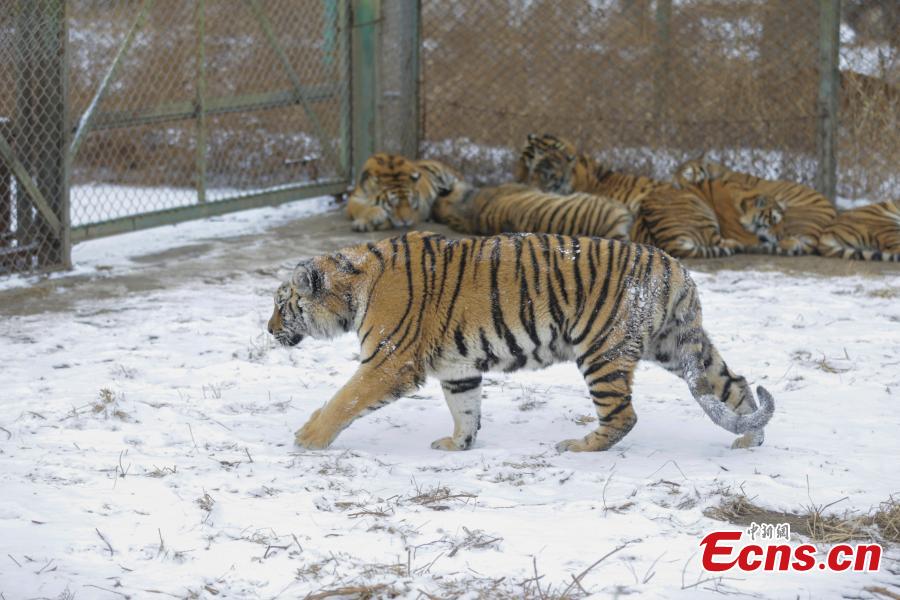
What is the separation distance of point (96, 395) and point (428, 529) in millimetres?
2246

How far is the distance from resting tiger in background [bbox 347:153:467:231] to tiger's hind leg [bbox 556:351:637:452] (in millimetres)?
5093

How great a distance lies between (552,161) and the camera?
32.9ft

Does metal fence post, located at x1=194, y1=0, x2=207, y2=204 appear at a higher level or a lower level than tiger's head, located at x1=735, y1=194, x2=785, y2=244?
higher

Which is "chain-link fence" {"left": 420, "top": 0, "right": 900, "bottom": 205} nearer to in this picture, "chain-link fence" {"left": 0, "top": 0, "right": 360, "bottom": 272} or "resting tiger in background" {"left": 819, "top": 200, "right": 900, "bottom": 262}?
"resting tiger in background" {"left": 819, "top": 200, "right": 900, "bottom": 262}

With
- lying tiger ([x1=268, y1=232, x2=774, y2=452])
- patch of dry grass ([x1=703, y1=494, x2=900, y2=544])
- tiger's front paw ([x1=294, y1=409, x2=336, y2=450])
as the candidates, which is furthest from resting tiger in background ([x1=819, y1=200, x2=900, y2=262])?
tiger's front paw ([x1=294, y1=409, x2=336, y2=450])

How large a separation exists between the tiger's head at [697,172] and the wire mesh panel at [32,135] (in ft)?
15.2

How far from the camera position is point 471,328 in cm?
493

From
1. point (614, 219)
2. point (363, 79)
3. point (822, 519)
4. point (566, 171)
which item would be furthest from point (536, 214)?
point (822, 519)

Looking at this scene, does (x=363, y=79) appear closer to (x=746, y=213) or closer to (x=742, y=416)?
(x=746, y=213)

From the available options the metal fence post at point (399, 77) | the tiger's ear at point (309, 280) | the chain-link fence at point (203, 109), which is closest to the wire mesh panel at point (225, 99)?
the chain-link fence at point (203, 109)

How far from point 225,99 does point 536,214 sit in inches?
101

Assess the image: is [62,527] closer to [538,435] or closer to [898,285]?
[538,435]

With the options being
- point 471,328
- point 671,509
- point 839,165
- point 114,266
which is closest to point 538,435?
point 471,328

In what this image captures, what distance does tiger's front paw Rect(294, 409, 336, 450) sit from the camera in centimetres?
496
